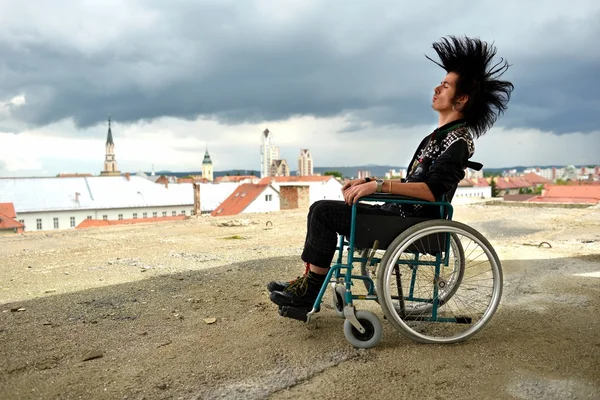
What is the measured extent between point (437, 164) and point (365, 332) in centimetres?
103

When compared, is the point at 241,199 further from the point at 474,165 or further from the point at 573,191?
the point at 474,165

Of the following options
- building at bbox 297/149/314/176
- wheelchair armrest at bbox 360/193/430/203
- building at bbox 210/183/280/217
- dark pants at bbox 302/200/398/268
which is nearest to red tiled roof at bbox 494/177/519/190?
building at bbox 297/149/314/176

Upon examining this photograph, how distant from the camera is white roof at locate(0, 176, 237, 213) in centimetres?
5778

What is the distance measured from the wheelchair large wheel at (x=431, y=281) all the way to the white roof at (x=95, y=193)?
62.0m

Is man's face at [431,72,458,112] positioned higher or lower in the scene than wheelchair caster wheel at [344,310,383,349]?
higher

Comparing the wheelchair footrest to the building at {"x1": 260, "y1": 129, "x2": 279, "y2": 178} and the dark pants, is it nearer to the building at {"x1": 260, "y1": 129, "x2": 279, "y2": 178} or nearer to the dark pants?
the dark pants

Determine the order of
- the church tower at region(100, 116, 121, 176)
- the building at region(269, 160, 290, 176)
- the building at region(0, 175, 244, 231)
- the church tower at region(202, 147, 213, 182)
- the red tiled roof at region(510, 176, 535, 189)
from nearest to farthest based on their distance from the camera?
the building at region(0, 175, 244, 231)
the red tiled roof at region(510, 176, 535, 189)
the building at region(269, 160, 290, 176)
the church tower at region(100, 116, 121, 176)
the church tower at region(202, 147, 213, 182)

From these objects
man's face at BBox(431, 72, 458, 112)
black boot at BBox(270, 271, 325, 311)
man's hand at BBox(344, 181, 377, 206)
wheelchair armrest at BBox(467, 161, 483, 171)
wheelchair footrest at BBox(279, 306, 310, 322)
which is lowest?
wheelchair footrest at BBox(279, 306, 310, 322)

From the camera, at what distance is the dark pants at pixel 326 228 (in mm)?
2807

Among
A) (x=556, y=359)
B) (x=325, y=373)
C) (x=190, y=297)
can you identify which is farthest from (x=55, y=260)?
(x=556, y=359)

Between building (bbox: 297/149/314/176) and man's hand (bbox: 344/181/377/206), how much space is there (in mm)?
146228

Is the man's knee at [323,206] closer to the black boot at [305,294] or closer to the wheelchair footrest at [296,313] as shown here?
the black boot at [305,294]

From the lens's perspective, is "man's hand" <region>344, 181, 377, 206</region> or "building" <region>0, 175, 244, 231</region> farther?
"building" <region>0, 175, 244, 231</region>

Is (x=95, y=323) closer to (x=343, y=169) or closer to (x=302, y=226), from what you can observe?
(x=302, y=226)
